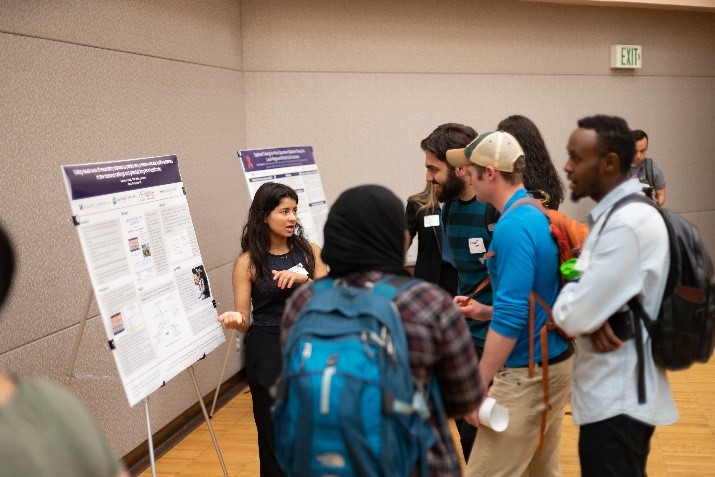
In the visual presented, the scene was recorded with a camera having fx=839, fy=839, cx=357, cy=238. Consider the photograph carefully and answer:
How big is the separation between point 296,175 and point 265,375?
6.59ft

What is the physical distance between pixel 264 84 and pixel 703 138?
14.9ft

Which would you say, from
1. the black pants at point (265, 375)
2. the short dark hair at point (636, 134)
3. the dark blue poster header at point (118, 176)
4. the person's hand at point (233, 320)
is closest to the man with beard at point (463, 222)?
the short dark hair at point (636, 134)

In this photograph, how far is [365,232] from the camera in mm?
1971

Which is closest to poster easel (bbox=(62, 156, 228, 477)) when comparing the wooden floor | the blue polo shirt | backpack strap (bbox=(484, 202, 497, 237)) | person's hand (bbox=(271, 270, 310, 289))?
person's hand (bbox=(271, 270, 310, 289))

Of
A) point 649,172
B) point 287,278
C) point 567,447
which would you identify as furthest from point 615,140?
point 649,172

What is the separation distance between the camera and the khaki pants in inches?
111

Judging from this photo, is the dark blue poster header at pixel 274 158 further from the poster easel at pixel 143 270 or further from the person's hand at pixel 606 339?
the person's hand at pixel 606 339

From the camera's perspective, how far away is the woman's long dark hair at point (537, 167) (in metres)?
3.54

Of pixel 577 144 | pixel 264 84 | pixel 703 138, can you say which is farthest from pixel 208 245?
pixel 703 138

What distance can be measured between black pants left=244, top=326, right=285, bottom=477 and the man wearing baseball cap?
3.94ft

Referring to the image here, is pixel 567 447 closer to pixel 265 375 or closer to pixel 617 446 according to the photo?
pixel 265 375

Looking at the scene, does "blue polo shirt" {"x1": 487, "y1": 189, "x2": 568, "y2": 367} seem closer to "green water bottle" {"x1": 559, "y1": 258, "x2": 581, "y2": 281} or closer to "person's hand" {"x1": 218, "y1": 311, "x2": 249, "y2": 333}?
"green water bottle" {"x1": 559, "y1": 258, "x2": 581, "y2": 281}

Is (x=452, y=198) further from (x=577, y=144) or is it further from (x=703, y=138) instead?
(x=703, y=138)

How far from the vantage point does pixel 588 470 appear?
2359mm
